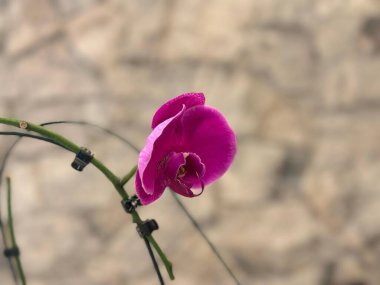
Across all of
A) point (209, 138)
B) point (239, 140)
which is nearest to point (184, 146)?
point (209, 138)

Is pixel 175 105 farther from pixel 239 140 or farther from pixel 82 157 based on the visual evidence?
pixel 239 140

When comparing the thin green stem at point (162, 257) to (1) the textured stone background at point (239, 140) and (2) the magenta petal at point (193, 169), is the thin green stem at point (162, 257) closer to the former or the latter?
(2) the magenta petal at point (193, 169)

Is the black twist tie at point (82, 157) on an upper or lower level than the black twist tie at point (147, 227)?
upper

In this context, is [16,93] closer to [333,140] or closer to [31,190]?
[31,190]

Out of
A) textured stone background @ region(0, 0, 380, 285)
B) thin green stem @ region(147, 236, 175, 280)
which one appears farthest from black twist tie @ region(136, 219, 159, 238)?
textured stone background @ region(0, 0, 380, 285)

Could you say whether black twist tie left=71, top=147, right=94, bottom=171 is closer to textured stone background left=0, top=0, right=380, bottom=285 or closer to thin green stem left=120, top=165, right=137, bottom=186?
thin green stem left=120, top=165, right=137, bottom=186

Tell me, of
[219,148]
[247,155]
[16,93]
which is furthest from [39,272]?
[219,148]

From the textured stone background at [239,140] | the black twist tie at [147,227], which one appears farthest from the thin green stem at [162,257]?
the textured stone background at [239,140]
